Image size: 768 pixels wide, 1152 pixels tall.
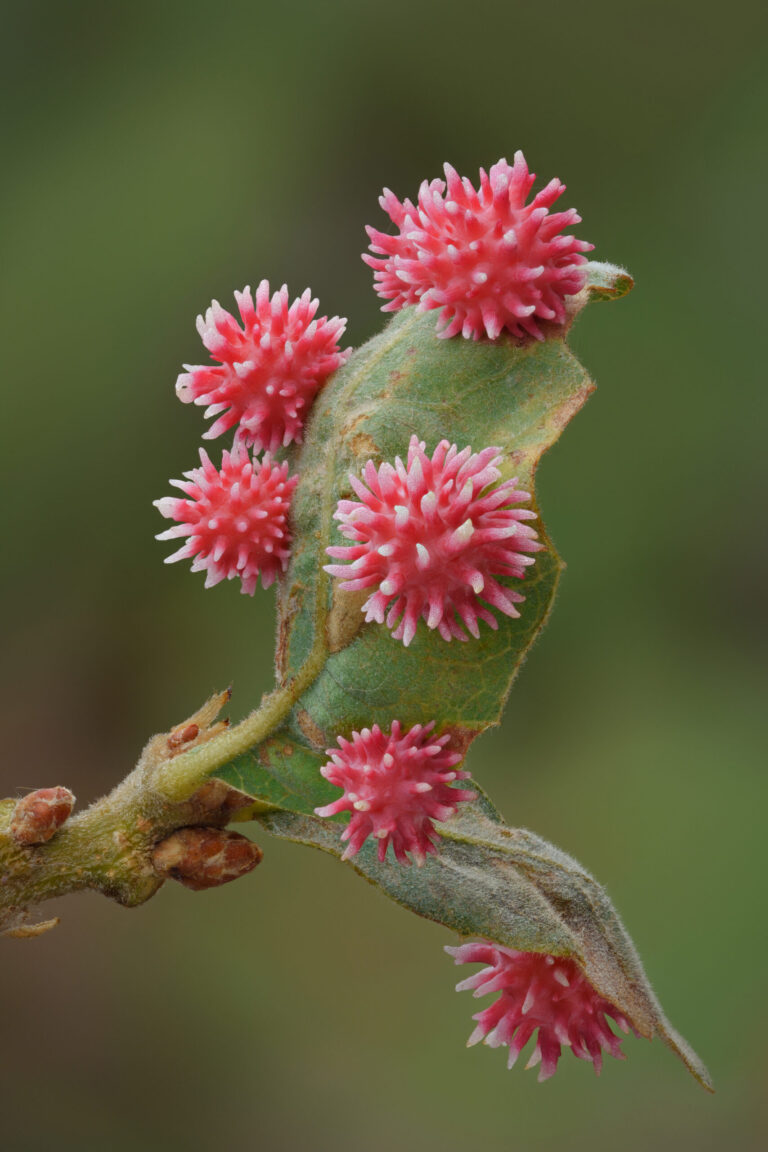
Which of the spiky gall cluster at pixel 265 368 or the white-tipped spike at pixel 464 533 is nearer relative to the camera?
the white-tipped spike at pixel 464 533

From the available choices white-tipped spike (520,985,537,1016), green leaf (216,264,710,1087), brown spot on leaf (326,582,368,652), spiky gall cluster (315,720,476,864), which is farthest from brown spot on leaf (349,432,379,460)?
white-tipped spike (520,985,537,1016)

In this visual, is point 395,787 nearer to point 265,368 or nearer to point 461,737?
point 461,737

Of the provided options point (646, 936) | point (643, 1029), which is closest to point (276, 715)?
point (643, 1029)

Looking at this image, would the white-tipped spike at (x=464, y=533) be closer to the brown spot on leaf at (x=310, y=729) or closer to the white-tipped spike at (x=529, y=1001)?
the brown spot on leaf at (x=310, y=729)

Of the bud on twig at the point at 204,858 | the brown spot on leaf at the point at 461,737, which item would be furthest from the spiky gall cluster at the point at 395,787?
the bud on twig at the point at 204,858

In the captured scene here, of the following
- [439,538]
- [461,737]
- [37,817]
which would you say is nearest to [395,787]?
[461,737]

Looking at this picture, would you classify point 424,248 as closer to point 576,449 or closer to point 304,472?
point 304,472
